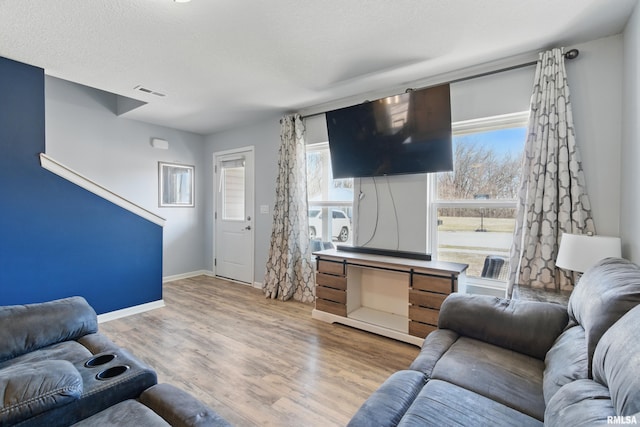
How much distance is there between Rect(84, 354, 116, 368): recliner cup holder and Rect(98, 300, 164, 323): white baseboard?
7.14 ft

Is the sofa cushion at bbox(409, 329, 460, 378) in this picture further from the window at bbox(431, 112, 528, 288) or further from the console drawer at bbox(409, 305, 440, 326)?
the window at bbox(431, 112, 528, 288)

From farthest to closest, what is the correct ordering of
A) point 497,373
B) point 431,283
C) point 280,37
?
1. point 431,283
2. point 280,37
3. point 497,373

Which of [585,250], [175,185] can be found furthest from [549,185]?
[175,185]

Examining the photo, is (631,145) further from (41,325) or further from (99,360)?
(41,325)

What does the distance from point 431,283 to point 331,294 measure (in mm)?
1090

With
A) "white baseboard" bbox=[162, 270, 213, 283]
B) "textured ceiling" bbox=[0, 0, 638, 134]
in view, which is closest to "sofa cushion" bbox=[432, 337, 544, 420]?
"textured ceiling" bbox=[0, 0, 638, 134]

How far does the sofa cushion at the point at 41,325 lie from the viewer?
1.49m

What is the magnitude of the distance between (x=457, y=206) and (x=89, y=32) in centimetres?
338

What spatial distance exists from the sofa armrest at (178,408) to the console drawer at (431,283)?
200cm

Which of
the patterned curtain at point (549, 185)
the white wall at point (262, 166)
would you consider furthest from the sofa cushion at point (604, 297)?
the white wall at point (262, 166)

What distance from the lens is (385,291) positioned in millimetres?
3279

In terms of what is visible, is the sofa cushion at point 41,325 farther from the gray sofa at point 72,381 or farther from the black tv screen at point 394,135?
the black tv screen at point 394,135

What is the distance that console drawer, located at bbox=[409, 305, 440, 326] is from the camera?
8.45ft

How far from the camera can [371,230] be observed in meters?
3.39
